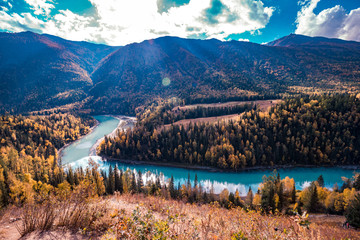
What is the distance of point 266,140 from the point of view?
320 feet

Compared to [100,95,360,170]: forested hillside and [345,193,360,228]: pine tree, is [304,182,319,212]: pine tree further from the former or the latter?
[100,95,360,170]: forested hillside

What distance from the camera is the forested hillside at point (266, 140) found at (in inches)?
3457

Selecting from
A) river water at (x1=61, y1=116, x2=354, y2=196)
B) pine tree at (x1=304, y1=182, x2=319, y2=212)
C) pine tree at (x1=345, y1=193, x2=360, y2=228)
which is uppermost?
pine tree at (x1=345, y1=193, x2=360, y2=228)

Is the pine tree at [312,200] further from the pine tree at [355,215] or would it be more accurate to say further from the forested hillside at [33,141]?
the forested hillside at [33,141]

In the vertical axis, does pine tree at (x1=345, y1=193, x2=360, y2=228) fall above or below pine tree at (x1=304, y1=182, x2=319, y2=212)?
above

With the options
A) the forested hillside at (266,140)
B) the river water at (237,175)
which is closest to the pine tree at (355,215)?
the river water at (237,175)

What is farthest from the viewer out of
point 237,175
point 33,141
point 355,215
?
point 33,141

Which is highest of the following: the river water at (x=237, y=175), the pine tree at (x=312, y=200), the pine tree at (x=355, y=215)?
the pine tree at (x=355, y=215)

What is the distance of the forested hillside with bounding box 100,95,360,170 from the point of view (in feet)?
288

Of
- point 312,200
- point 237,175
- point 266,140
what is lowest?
point 237,175

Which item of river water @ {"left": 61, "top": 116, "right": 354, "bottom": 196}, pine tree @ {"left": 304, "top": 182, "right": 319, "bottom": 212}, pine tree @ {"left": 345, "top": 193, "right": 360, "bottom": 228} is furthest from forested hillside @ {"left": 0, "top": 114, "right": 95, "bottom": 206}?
pine tree @ {"left": 304, "top": 182, "right": 319, "bottom": 212}

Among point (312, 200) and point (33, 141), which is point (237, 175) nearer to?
point (312, 200)

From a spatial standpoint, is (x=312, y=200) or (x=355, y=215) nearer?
(x=355, y=215)

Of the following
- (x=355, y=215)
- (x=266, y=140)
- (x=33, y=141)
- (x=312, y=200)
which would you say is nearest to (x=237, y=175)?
(x=266, y=140)
